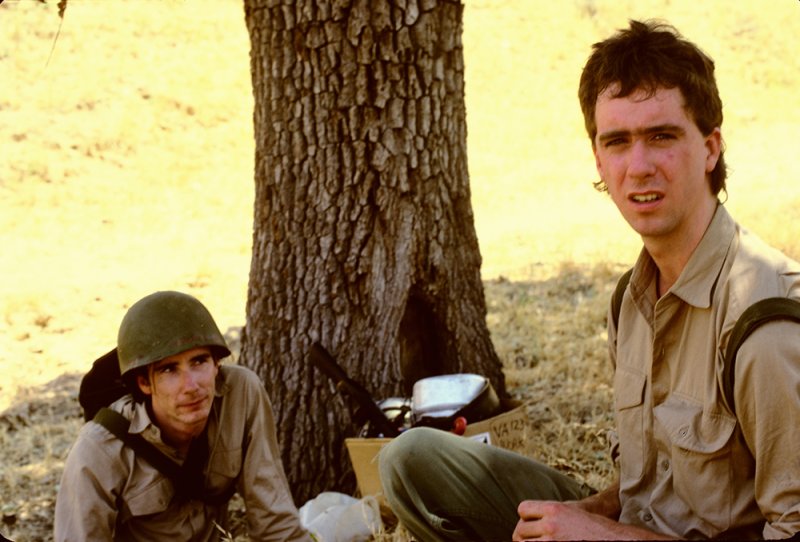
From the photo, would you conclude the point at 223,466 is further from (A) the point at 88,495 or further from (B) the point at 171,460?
(A) the point at 88,495

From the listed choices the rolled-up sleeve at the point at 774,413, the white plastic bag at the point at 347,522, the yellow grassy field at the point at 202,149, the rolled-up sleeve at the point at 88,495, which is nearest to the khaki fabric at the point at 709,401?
the rolled-up sleeve at the point at 774,413

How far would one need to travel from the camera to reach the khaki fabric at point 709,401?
2180 mm

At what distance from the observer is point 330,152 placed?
14.6 feet

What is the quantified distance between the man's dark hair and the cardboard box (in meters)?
1.78

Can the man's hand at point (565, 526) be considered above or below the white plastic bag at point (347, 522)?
above

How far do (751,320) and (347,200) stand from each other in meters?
2.52

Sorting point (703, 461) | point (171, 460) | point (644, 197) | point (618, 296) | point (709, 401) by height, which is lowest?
point (171, 460)

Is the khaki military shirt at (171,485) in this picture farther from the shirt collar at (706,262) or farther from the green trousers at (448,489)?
the shirt collar at (706,262)

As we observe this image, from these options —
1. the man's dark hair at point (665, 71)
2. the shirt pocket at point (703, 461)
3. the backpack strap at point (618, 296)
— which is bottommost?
the shirt pocket at point (703, 461)

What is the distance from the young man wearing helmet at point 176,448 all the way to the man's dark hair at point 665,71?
1.72 m

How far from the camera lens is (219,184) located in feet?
47.0

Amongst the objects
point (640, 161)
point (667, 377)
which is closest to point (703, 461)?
point (667, 377)

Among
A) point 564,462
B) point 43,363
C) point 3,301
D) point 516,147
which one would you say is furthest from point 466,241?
point 516,147

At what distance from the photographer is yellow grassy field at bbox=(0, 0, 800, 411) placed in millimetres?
9438
